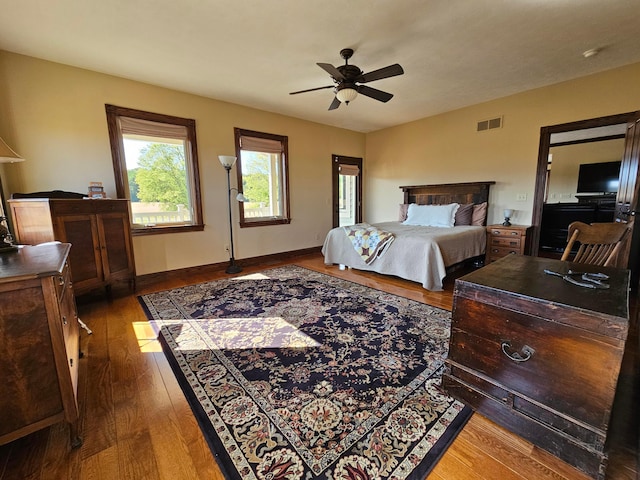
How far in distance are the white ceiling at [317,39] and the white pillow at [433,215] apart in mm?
1803

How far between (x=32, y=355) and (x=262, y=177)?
4.11 meters

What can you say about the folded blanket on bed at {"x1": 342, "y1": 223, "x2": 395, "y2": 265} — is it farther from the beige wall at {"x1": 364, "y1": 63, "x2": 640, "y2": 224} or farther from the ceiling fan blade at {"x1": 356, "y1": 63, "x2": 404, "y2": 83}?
the beige wall at {"x1": 364, "y1": 63, "x2": 640, "y2": 224}

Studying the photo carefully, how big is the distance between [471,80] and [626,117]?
188 cm

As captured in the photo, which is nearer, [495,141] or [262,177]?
[495,141]

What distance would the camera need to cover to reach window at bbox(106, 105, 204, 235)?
11.4 feet

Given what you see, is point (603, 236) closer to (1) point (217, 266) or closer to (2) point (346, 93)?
(2) point (346, 93)

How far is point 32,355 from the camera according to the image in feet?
3.85

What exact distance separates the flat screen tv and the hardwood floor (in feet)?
18.9

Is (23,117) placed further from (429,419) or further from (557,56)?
(557,56)

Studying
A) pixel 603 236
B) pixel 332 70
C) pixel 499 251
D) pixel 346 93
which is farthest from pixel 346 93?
pixel 499 251

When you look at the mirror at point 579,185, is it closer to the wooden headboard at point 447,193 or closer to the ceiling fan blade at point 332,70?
the wooden headboard at point 447,193

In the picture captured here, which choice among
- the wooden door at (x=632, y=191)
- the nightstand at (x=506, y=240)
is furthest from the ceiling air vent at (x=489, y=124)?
the nightstand at (x=506, y=240)

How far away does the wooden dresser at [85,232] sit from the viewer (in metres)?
2.50

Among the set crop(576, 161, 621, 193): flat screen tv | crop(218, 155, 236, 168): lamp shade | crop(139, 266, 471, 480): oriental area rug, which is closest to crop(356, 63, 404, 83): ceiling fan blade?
crop(218, 155, 236, 168): lamp shade
